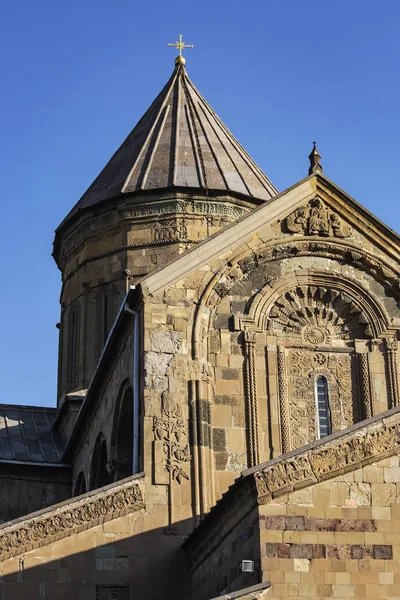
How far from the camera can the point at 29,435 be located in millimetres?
30906

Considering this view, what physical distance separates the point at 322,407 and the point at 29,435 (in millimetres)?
9771

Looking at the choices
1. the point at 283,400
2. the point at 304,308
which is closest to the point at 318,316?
the point at 304,308

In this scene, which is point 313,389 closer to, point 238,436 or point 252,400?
point 252,400

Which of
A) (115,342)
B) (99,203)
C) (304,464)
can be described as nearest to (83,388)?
(99,203)

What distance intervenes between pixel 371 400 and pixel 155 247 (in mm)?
9219

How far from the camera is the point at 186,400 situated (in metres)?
22.5

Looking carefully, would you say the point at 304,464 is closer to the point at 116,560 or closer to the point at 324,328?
the point at 116,560

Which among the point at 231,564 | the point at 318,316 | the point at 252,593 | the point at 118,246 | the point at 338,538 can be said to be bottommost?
the point at 252,593

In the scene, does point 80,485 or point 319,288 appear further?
point 80,485

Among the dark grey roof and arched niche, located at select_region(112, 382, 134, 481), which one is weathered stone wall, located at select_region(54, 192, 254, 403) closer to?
the dark grey roof

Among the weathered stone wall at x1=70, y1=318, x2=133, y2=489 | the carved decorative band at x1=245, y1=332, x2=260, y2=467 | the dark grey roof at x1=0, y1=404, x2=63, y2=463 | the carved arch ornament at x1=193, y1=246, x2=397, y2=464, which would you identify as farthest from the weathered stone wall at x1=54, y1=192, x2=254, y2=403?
the carved decorative band at x1=245, y1=332, x2=260, y2=467

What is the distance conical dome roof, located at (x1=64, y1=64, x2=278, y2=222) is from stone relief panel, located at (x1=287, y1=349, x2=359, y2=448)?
8.50 m

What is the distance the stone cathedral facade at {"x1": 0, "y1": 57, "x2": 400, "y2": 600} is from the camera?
17.2 metres

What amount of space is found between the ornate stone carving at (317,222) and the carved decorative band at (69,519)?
615 cm
